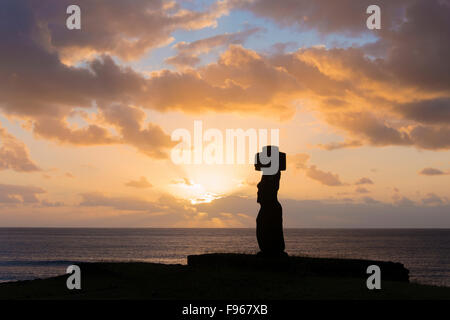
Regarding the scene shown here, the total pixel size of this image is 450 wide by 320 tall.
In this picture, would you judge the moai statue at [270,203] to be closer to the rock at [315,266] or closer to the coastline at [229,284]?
the rock at [315,266]

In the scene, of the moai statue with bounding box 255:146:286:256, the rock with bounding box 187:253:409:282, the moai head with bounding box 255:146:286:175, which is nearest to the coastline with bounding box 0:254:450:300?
the rock with bounding box 187:253:409:282

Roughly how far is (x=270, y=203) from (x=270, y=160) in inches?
82.1

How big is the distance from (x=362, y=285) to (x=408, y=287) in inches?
61.8

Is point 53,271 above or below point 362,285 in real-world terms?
below

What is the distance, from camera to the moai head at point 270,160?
2323 cm

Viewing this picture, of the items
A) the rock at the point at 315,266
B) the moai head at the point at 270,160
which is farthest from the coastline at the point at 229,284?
the moai head at the point at 270,160

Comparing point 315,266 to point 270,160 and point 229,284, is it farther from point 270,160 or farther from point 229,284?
point 229,284

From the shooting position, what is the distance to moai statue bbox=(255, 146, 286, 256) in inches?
918

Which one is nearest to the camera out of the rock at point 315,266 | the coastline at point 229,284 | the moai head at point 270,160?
the coastline at point 229,284
